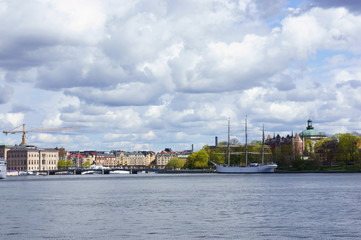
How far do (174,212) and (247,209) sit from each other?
5935 millimetres

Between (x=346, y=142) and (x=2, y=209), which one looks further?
(x=346, y=142)

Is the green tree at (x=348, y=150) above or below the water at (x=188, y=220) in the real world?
above

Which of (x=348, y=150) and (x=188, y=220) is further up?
(x=348, y=150)

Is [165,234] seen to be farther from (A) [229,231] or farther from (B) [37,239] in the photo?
(B) [37,239]

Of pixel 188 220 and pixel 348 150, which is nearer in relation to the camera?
pixel 188 220

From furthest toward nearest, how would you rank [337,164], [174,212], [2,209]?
1. [337,164]
2. [2,209]
3. [174,212]

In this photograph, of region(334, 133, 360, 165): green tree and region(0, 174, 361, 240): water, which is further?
region(334, 133, 360, 165): green tree

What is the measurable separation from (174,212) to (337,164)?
152096 mm

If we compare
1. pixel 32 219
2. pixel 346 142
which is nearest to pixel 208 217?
pixel 32 219

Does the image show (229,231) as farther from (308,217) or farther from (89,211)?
(89,211)

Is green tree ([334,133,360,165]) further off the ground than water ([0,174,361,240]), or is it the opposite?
green tree ([334,133,360,165])

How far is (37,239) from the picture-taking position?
118 feet

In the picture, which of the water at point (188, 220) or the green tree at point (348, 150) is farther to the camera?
the green tree at point (348, 150)

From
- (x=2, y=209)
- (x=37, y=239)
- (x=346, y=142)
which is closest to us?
(x=37, y=239)
